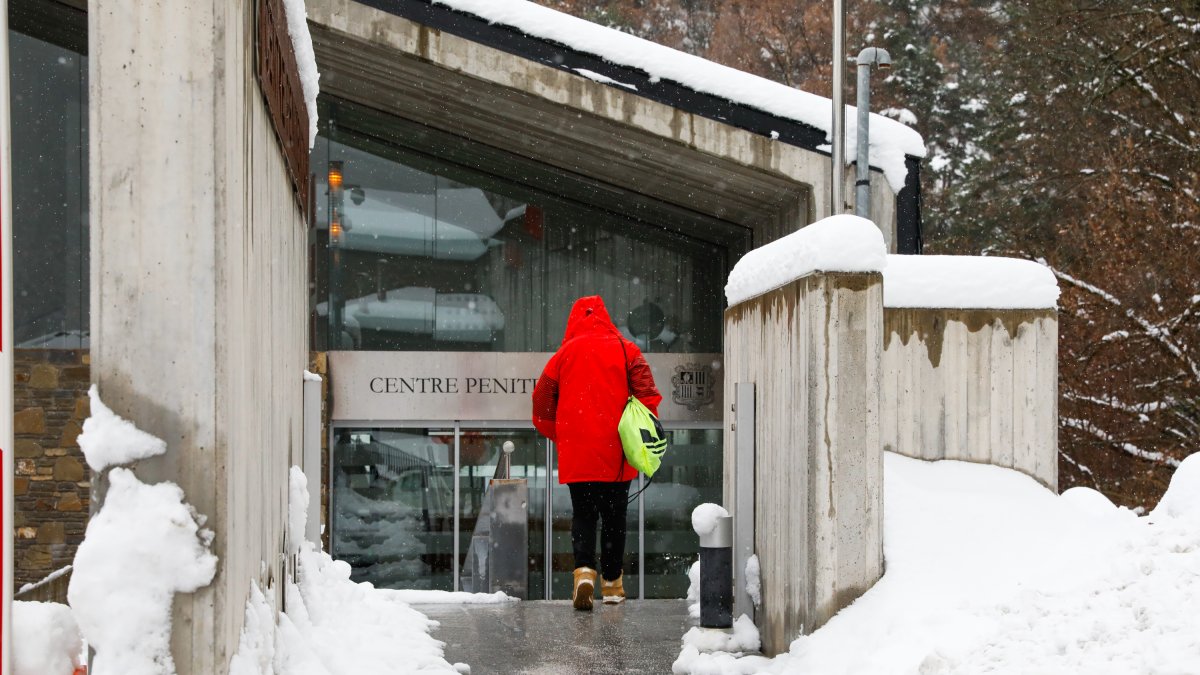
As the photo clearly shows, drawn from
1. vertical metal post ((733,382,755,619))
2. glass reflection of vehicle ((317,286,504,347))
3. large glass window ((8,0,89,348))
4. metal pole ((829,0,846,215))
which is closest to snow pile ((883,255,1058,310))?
vertical metal post ((733,382,755,619))

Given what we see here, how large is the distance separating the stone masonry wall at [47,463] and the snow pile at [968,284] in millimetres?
9188

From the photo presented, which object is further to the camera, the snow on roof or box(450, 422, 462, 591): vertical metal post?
box(450, 422, 462, 591): vertical metal post

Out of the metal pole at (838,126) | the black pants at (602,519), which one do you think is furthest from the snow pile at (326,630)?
the metal pole at (838,126)

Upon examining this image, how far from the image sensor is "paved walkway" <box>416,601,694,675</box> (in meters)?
6.27

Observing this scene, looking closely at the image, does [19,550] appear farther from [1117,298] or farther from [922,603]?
[1117,298]

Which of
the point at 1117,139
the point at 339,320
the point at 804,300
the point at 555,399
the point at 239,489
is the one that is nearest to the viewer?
the point at 239,489

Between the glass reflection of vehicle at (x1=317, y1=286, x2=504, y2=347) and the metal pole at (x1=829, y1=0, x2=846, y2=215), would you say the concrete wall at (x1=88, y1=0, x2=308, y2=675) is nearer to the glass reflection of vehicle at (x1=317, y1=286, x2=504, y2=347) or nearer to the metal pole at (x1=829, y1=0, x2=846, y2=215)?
the metal pole at (x1=829, y1=0, x2=846, y2=215)

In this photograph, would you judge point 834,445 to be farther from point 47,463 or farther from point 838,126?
point 47,463

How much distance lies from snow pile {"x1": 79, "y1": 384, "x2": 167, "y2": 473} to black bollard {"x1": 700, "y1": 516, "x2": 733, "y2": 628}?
11.8 ft

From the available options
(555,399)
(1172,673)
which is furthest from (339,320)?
(1172,673)

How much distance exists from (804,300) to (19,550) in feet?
34.5

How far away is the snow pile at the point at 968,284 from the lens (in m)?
7.05

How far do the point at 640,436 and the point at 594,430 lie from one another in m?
0.26

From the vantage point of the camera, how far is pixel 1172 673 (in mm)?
3711
